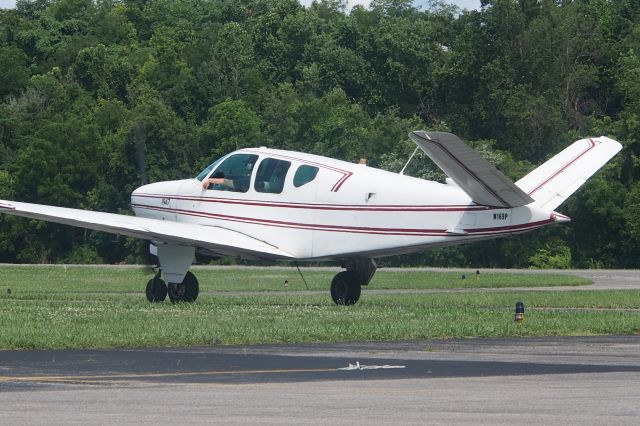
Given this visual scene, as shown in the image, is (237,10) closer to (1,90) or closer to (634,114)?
(1,90)

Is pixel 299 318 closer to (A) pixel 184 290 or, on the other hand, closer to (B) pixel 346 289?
(B) pixel 346 289

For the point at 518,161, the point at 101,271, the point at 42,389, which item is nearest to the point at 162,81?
the point at 518,161

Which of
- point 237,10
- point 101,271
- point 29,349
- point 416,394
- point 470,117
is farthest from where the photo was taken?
point 237,10

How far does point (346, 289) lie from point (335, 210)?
6.06ft

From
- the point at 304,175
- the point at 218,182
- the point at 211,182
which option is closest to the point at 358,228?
the point at 304,175

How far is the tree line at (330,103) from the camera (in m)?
58.6

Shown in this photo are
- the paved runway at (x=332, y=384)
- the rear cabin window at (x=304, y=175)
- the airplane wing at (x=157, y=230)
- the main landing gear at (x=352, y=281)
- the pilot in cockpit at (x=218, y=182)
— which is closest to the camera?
the paved runway at (x=332, y=384)

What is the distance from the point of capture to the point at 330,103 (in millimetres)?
70438

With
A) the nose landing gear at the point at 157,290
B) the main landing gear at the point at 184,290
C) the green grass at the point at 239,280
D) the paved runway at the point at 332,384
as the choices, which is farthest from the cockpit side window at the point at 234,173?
the paved runway at the point at 332,384

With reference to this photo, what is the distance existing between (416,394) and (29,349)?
19.4ft

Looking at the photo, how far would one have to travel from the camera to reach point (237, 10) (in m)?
111

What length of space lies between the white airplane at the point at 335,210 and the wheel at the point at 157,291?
19mm

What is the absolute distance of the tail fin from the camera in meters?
23.5

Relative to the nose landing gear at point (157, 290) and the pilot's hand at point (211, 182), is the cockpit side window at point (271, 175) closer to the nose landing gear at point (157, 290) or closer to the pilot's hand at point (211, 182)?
the pilot's hand at point (211, 182)
